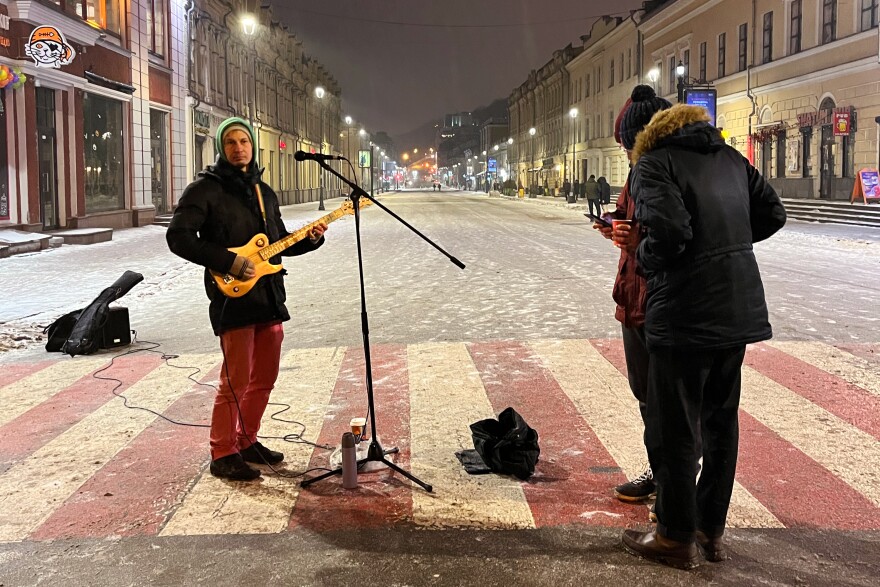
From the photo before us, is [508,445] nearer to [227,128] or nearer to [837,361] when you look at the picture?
[227,128]

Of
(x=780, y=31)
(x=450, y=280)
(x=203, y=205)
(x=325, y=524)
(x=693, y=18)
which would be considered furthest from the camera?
(x=693, y=18)

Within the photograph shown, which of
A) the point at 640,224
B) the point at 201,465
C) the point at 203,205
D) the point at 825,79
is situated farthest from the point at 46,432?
the point at 825,79

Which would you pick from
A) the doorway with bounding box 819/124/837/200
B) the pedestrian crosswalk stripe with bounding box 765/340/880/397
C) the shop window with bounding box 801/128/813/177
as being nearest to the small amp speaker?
the pedestrian crosswalk stripe with bounding box 765/340/880/397

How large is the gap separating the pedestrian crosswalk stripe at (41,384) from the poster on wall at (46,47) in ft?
40.1

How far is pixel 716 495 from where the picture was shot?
10.9ft

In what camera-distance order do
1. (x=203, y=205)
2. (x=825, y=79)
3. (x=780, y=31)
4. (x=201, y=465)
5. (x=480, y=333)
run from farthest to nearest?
(x=780, y=31) < (x=825, y=79) < (x=480, y=333) < (x=201, y=465) < (x=203, y=205)

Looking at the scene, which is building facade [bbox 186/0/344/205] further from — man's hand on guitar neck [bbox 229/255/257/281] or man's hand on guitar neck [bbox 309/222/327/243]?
man's hand on guitar neck [bbox 229/255/257/281]

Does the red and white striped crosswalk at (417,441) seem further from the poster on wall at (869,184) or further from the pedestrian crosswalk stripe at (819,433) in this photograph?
the poster on wall at (869,184)

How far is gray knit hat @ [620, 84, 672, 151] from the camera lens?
3.54 metres

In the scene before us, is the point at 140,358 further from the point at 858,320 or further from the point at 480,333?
the point at 858,320

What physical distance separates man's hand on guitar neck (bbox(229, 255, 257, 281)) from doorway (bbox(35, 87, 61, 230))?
1719 cm

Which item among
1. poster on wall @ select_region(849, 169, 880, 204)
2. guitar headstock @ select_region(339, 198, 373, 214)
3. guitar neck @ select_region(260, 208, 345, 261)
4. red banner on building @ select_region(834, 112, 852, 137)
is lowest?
guitar neck @ select_region(260, 208, 345, 261)

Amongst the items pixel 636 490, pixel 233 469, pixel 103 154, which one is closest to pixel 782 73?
pixel 103 154

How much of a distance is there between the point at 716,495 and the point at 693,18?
141ft
